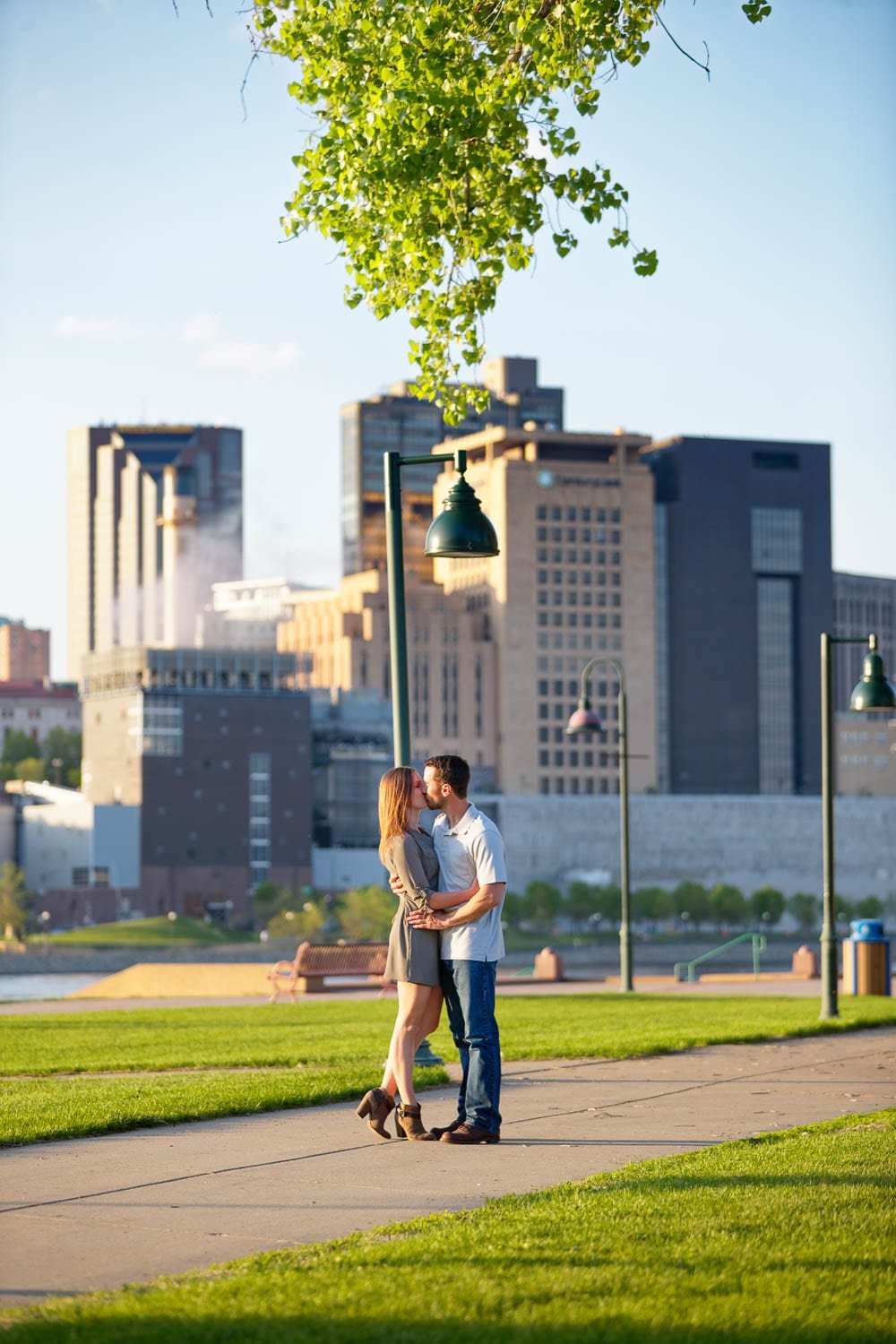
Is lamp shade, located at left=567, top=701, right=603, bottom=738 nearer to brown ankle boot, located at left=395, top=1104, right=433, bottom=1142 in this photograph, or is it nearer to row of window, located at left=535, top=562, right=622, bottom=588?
brown ankle boot, located at left=395, top=1104, right=433, bottom=1142

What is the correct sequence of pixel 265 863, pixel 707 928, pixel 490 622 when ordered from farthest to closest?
pixel 490 622 < pixel 707 928 < pixel 265 863

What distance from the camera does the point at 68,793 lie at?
155 m

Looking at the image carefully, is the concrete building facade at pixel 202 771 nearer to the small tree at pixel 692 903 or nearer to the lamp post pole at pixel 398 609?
the small tree at pixel 692 903

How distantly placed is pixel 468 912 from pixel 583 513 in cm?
18761

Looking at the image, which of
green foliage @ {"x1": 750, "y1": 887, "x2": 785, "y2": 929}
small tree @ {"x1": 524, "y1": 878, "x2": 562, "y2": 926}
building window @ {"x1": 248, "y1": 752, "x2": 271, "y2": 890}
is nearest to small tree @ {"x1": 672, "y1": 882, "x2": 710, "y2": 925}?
green foliage @ {"x1": 750, "y1": 887, "x2": 785, "y2": 929}

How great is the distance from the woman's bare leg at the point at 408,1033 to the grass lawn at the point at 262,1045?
1667 mm

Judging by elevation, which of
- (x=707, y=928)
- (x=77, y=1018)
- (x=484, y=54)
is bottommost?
(x=707, y=928)

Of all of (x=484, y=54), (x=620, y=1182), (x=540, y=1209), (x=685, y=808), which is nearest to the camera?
(x=540, y=1209)

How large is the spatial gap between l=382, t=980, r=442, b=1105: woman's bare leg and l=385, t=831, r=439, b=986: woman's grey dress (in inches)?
3.0

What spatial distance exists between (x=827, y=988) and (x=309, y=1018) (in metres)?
6.27

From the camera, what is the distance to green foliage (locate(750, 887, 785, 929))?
154750mm

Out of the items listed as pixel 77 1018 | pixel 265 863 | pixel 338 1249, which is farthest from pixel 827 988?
pixel 265 863

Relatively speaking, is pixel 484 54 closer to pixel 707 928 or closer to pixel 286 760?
pixel 286 760

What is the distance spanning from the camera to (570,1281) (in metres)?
6.93
